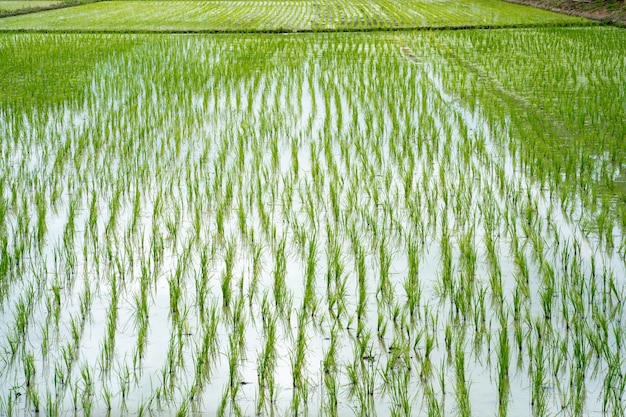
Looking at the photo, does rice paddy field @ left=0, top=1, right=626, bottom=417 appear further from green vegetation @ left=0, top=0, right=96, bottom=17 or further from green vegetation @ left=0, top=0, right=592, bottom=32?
green vegetation @ left=0, top=0, right=96, bottom=17

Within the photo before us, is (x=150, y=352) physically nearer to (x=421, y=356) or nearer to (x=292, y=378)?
(x=292, y=378)

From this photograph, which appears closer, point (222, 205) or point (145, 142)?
point (222, 205)

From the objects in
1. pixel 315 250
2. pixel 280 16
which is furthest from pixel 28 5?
pixel 315 250

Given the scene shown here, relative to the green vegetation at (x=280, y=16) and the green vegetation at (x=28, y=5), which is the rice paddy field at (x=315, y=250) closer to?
the green vegetation at (x=280, y=16)

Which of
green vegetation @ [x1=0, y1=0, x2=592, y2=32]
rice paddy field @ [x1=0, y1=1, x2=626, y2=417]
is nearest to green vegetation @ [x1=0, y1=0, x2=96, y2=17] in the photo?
green vegetation @ [x1=0, y1=0, x2=592, y2=32]

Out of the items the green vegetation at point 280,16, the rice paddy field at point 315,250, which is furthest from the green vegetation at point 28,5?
the rice paddy field at point 315,250

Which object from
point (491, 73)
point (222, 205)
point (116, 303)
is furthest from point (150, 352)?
point (491, 73)

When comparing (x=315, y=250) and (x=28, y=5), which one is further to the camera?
(x=28, y=5)

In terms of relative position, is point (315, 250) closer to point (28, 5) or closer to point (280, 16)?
point (280, 16)
